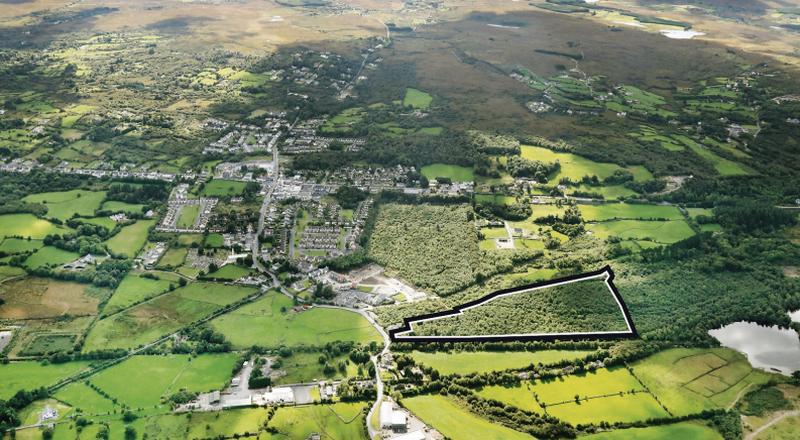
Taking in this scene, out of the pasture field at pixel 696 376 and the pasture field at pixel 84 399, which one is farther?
the pasture field at pixel 696 376

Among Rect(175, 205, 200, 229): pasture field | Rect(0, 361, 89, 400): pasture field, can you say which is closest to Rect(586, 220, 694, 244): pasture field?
Rect(175, 205, 200, 229): pasture field

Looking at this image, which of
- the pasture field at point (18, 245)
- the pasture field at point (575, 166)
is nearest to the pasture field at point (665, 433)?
the pasture field at point (575, 166)

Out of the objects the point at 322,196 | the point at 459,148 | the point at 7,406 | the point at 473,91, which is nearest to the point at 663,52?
the point at 473,91

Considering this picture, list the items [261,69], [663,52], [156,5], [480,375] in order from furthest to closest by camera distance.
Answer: [156,5] → [663,52] → [261,69] → [480,375]

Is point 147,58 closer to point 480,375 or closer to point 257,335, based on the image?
point 257,335

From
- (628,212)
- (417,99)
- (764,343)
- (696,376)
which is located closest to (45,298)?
(696,376)

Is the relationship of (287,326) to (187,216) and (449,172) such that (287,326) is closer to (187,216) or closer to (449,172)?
(187,216)

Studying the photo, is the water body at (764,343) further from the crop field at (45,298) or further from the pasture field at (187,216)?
the crop field at (45,298)
